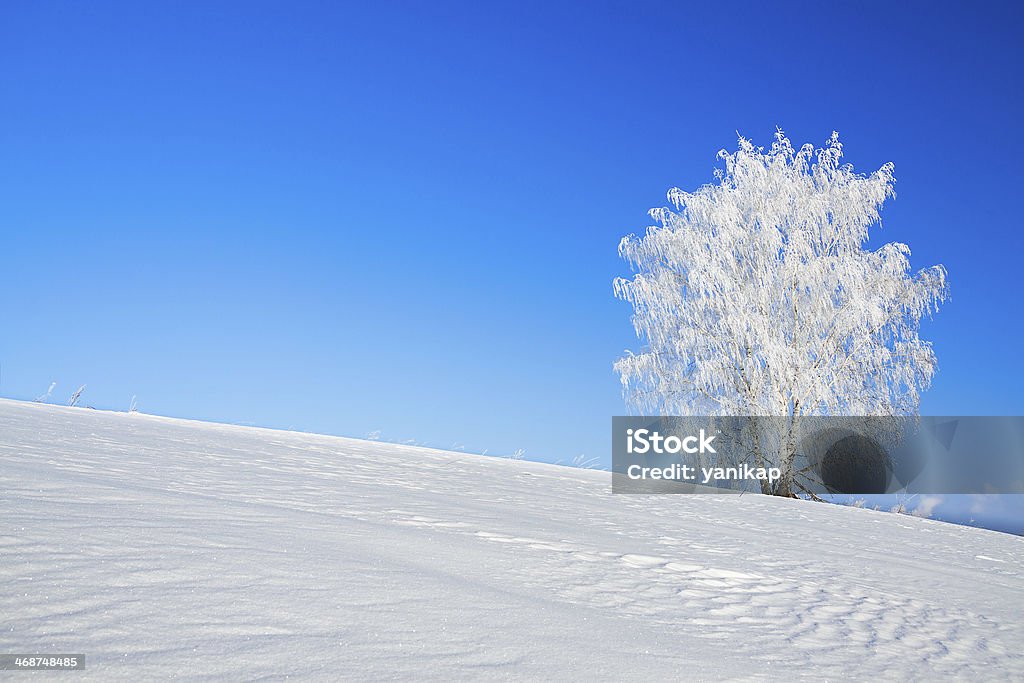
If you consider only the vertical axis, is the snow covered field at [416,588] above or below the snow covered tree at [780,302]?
below

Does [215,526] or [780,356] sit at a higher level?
[780,356]

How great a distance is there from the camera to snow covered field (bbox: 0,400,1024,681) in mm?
1438

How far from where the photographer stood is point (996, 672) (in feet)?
6.79

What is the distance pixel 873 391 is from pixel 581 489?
23.9 feet

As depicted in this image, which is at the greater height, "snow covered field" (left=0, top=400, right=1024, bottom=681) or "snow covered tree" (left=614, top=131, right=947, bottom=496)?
"snow covered tree" (left=614, top=131, right=947, bottom=496)

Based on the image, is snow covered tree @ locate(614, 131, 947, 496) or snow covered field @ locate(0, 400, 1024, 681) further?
snow covered tree @ locate(614, 131, 947, 496)

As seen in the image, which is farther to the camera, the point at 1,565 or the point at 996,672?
the point at 996,672

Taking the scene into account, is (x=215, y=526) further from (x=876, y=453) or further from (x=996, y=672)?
(x=876, y=453)

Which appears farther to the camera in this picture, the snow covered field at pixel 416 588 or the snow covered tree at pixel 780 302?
the snow covered tree at pixel 780 302

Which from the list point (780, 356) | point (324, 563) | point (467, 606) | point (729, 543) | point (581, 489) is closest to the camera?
point (467, 606)

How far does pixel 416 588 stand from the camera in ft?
6.39

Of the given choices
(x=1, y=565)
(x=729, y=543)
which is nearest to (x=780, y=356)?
(x=729, y=543)

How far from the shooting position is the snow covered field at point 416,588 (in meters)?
1.44

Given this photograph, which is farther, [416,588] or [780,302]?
[780,302]
